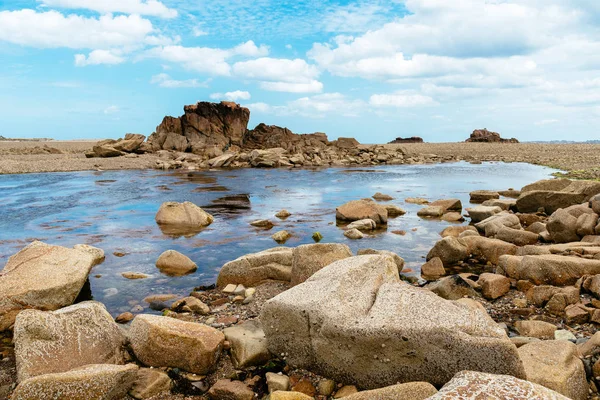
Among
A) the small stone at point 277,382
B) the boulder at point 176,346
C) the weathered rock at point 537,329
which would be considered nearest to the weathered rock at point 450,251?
the weathered rock at point 537,329

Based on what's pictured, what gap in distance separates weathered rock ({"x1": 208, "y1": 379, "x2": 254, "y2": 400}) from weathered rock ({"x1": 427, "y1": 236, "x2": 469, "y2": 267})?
23.2ft

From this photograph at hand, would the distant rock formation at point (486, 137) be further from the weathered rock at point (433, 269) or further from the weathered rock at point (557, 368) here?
the weathered rock at point (557, 368)

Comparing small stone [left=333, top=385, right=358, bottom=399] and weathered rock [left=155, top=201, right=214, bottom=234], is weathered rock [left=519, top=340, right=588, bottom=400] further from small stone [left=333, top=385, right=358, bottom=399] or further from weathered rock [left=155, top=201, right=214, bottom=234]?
weathered rock [left=155, top=201, right=214, bottom=234]

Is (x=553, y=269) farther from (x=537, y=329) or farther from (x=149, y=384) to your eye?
(x=149, y=384)

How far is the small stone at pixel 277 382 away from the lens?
529cm

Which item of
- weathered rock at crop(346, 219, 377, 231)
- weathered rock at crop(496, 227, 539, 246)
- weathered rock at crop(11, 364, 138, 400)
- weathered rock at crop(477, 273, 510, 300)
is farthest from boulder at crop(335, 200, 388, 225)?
weathered rock at crop(11, 364, 138, 400)

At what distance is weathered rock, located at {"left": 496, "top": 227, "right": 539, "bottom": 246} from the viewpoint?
39.6 ft

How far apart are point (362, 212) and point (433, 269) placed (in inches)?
261

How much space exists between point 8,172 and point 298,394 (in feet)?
141

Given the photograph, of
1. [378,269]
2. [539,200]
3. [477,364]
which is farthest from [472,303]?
[539,200]

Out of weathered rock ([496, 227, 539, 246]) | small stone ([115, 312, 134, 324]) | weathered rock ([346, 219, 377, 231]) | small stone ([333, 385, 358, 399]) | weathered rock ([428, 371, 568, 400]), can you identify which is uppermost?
weathered rock ([428, 371, 568, 400])

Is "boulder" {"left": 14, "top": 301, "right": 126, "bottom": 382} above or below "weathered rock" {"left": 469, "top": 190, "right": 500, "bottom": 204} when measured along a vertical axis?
below

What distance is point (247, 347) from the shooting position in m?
6.00

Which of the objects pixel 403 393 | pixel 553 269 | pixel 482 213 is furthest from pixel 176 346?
pixel 482 213
